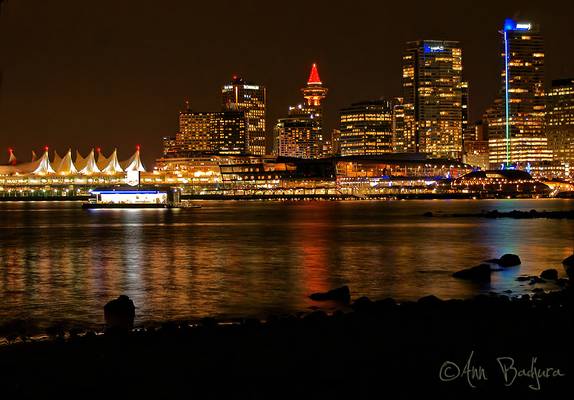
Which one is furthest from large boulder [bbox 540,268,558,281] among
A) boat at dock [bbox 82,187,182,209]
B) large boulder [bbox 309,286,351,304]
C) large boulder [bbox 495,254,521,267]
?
boat at dock [bbox 82,187,182,209]

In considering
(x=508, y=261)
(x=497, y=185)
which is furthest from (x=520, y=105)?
(x=508, y=261)

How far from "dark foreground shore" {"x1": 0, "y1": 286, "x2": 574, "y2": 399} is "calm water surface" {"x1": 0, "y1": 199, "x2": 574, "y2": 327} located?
4.12 meters

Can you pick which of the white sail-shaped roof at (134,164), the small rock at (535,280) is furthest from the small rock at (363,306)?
the white sail-shaped roof at (134,164)

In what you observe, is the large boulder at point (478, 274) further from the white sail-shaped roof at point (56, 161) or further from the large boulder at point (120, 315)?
the white sail-shaped roof at point (56, 161)

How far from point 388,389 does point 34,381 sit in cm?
414

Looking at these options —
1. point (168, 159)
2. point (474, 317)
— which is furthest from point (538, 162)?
point (474, 317)

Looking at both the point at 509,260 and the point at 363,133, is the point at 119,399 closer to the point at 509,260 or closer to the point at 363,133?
the point at 509,260

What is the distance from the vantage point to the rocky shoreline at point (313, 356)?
360 inches

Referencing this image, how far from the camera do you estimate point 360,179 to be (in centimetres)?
14275

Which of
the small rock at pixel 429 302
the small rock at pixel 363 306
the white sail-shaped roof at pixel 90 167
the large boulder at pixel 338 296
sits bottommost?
the large boulder at pixel 338 296
